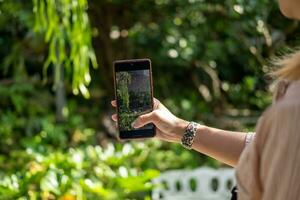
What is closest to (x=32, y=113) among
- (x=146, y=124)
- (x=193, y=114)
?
(x=193, y=114)

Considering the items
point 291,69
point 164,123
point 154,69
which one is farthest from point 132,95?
point 154,69

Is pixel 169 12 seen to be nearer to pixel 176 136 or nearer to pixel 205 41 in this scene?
pixel 205 41

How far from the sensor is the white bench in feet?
10.4

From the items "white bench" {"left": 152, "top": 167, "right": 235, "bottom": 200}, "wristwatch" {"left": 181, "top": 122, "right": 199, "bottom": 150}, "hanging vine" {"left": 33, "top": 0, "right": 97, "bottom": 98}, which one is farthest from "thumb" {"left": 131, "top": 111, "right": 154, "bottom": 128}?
"white bench" {"left": 152, "top": 167, "right": 235, "bottom": 200}

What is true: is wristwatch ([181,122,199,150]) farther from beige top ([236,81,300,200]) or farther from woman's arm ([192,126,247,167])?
beige top ([236,81,300,200])

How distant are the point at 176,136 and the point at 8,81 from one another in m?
2.60

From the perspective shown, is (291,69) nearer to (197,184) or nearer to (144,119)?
(144,119)

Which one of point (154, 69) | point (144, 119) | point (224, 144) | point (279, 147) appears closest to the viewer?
point (279, 147)

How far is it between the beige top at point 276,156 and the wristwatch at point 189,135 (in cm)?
54

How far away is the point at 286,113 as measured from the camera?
1.15 meters

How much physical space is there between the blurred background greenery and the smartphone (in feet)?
4.07

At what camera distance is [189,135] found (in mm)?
1766

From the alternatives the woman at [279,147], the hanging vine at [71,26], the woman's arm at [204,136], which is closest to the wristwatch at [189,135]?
the woman's arm at [204,136]

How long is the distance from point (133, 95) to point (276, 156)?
78 cm
